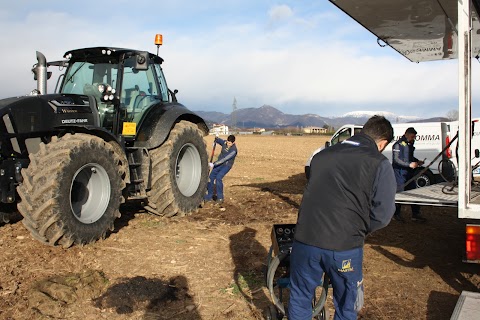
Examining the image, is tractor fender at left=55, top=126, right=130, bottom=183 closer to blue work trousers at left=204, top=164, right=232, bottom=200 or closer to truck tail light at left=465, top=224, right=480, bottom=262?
blue work trousers at left=204, top=164, right=232, bottom=200

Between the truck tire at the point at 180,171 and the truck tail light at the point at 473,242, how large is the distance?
436 centimetres

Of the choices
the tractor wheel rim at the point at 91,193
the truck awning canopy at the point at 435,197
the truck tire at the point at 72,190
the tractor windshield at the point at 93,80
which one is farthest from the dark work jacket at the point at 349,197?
the tractor windshield at the point at 93,80

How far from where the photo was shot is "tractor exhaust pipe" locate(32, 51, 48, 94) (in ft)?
20.6

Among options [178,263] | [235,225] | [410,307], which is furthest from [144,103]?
[410,307]

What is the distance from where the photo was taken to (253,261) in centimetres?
563

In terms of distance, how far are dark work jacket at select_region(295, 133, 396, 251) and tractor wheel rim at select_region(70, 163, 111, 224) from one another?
12.3 feet

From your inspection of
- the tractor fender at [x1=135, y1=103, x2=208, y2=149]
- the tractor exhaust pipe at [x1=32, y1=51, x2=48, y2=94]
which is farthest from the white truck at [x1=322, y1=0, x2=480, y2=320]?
the tractor exhaust pipe at [x1=32, y1=51, x2=48, y2=94]

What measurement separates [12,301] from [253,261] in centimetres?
266

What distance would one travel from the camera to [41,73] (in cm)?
636

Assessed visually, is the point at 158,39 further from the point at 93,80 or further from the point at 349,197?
A: the point at 349,197

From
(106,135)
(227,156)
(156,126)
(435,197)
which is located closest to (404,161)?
(435,197)

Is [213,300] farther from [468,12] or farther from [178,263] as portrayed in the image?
[468,12]

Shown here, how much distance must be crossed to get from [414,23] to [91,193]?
179 inches

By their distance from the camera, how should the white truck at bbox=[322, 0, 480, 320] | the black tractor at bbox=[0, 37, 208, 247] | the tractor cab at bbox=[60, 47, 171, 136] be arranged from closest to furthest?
the white truck at bbox=[322, 0, 480, 320]
the black tractor at bbox=[0, 37, 208, 247]
the tractor cab at bbox=[60, 47, 171, 136]
